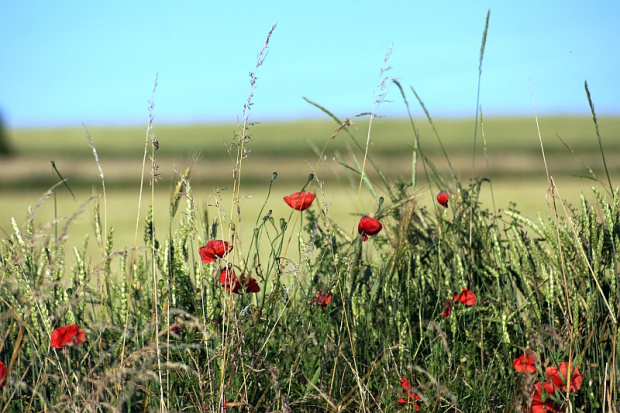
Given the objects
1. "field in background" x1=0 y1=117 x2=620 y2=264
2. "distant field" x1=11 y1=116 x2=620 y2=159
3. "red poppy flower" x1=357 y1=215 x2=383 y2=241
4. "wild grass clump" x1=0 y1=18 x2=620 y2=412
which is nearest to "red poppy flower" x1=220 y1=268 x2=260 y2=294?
"wild grass clump" x1=0 y1=18 x2=620 y2=412

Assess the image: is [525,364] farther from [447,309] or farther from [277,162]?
[277,162]

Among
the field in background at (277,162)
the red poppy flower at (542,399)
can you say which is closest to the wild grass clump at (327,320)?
the red poppy flower at (542,399)

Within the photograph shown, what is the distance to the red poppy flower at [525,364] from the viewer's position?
1.39m

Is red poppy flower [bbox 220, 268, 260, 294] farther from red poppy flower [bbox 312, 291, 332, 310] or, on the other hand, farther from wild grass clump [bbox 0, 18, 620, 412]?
red poppy flower [bbox 312, 291, 332, 310]

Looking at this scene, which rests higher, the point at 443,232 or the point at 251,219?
the point at 443,232

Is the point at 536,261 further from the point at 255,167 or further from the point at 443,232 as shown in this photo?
the point at 255,167

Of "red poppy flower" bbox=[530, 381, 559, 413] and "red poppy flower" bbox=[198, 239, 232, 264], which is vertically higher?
"red poppy flower" bbox=[198, 239, 232, 264]

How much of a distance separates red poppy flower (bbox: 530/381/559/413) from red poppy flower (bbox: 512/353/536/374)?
38mm

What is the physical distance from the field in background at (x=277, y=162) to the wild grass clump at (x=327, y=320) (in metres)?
7.25

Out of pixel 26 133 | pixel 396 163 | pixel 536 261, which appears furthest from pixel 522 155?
pixel 26 133

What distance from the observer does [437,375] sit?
4.75 ft

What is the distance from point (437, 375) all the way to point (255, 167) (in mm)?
19843

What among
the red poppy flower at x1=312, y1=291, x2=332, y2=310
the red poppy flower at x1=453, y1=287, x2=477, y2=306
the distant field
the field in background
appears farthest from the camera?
the distant field

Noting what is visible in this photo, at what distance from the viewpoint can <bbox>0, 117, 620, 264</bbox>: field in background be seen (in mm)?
12695
